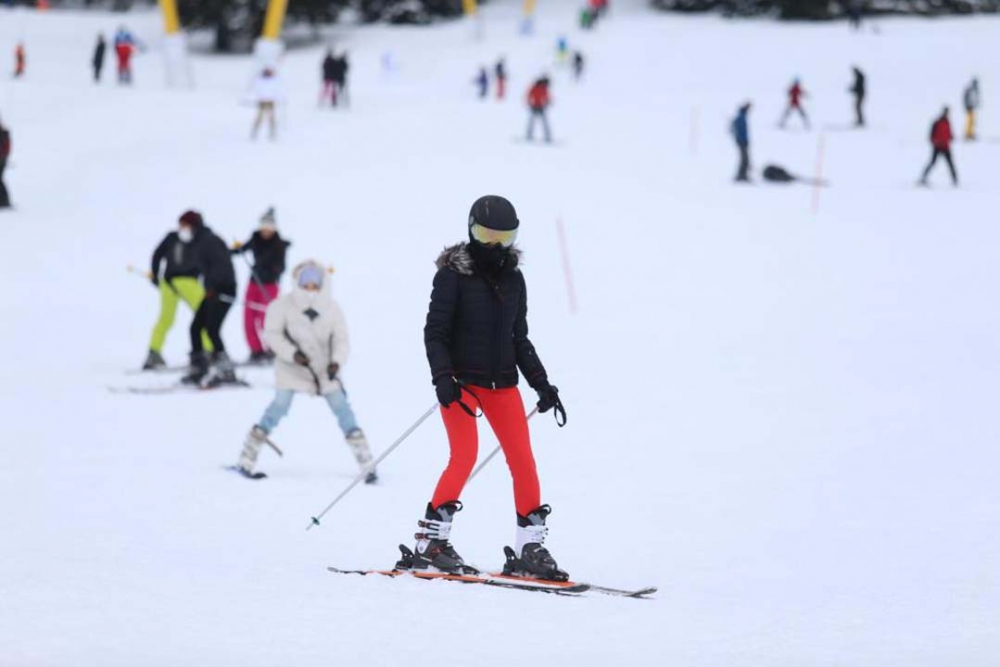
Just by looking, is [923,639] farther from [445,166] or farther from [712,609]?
[445,166]

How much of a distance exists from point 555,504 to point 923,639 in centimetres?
346

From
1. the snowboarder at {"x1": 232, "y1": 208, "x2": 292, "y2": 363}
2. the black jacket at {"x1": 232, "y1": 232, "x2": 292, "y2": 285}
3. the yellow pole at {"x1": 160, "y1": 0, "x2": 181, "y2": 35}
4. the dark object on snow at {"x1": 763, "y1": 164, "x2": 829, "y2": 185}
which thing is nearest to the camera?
the snowboarder at {"x1": 232, "y1": 208, "x2": 292, "y2": 363}

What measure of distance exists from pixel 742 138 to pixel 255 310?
14.2 metres

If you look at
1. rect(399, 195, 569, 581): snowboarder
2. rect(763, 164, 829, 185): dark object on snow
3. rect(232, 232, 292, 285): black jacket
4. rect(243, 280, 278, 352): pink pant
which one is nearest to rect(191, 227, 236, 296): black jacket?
rect(232, 232, 292, 285): black jacket

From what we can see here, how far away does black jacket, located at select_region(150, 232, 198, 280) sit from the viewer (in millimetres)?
12500

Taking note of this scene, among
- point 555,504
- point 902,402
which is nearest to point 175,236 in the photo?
point 555,504

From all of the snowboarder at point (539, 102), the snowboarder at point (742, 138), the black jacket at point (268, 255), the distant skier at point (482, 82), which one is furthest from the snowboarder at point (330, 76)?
the black jacket at point (268, 255)

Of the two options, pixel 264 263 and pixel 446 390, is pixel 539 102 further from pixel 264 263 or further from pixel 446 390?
pixel 446 390

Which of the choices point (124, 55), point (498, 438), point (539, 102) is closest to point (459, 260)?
point (498, 438)

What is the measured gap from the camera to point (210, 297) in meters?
12.2

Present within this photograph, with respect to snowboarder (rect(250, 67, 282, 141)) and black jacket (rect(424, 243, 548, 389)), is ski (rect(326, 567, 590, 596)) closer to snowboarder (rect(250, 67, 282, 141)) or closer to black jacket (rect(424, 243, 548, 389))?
black jacket (rect(424, 243, 548, 389))

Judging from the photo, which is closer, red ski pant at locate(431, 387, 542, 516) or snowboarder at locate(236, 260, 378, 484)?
red ski pant at locate(431, 387, 542, 516)

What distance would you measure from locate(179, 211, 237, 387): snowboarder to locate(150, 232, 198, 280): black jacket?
6 centimetres

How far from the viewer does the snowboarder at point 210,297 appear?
1221 cm
